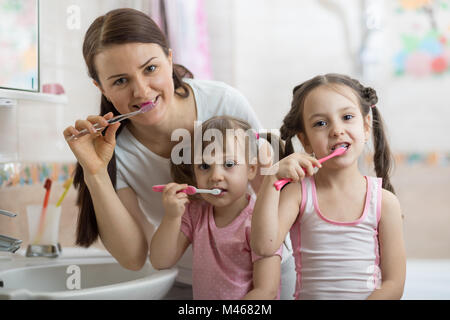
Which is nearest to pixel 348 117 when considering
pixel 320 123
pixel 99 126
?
pixel 320 123

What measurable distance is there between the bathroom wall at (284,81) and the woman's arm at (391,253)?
0.43m

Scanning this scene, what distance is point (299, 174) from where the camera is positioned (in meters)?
0.64

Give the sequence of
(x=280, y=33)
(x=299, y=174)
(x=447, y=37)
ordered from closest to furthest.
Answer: (x=299, y=174) → (x=280, y=33) → (x=447, y=37)

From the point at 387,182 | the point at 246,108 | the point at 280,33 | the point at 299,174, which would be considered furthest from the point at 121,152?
the point at 280,33

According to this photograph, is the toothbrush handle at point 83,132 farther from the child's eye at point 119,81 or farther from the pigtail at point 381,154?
the pigtail at point 381,154

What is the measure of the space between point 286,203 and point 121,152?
0.32 metres

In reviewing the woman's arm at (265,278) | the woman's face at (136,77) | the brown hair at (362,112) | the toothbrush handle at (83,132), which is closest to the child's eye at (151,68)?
the woman's face at (136,77)

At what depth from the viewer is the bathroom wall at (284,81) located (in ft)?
3.56

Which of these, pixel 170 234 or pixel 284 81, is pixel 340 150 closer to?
pixel 170 234

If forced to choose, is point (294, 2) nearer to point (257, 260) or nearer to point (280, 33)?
point (280, 33)

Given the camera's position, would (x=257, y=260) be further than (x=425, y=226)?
No

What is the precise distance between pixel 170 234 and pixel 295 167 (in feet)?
0.75

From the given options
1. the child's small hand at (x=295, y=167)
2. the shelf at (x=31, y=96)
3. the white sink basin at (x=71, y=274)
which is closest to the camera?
the child's small hand at (x=295, y=167)

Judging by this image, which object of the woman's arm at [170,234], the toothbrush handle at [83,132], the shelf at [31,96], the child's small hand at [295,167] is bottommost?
the woman's arm at [170,234]
